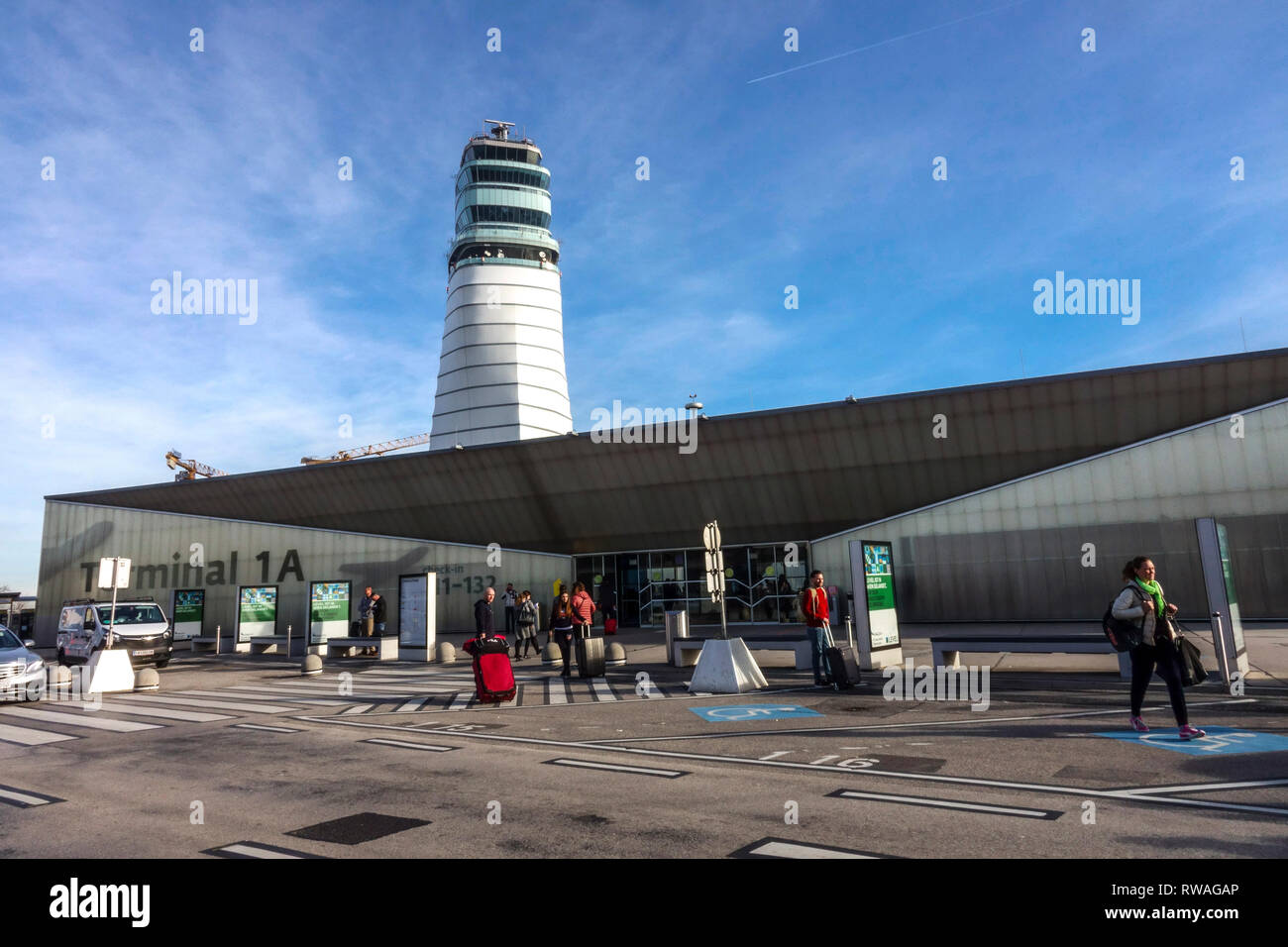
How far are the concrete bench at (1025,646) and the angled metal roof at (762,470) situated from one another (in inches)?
515

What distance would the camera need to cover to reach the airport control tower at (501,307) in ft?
278

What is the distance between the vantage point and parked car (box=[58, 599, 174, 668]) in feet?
71.8

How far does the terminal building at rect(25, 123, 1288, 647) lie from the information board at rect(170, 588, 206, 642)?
1.27 ft

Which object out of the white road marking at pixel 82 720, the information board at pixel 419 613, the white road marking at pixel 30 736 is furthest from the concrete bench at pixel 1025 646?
the white road marking at pixel 30 736

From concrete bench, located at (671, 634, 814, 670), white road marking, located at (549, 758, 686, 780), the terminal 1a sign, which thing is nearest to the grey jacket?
white road marking, located at (549, 758, 686, 780)

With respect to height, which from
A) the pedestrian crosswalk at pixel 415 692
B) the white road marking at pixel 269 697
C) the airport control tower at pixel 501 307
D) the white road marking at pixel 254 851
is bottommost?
the pedestrian crosswalk at pixel 415 692

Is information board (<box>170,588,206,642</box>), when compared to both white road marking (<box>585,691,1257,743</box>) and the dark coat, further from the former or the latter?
white road marking (<box>585,691,1257,743</box>)

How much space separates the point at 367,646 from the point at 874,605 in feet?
53.6

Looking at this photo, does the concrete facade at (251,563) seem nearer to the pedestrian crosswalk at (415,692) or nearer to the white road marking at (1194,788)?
the pedestrian crosswalk at (415,692)

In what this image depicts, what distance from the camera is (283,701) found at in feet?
49.8

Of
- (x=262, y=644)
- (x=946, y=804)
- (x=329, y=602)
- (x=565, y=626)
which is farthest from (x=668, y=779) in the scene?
(x=262, y=644)

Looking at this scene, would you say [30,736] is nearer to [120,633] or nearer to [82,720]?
[82,720]
